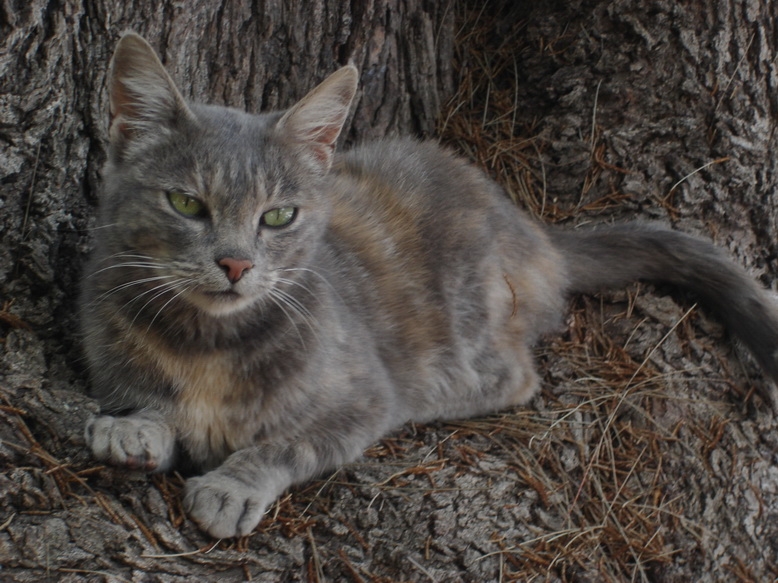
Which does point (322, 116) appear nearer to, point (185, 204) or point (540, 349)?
point (185, 204)

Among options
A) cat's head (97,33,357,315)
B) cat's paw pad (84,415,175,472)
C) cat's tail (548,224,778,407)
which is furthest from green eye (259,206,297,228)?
cat's tail (548,224,778,407)

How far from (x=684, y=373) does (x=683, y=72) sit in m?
1.25

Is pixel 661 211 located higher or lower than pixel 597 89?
lower

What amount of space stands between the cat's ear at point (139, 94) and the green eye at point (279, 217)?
377 millimetres

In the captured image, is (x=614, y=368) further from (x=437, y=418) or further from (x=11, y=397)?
(x=11, y=397)

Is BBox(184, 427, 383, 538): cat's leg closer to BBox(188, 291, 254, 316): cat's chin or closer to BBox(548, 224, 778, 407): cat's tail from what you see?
BBox(188, 291, 254, 316): cat's chin

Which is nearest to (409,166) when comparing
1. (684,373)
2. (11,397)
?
(684,373)

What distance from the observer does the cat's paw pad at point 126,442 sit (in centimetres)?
233

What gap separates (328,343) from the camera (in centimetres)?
279

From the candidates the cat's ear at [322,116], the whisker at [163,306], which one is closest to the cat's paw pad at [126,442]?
the whisker at [163,306]

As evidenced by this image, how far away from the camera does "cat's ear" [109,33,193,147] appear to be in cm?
243

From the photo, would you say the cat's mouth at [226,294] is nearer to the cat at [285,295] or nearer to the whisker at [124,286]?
the cat at [285,295]

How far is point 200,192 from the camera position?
2.42 m

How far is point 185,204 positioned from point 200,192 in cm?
6
